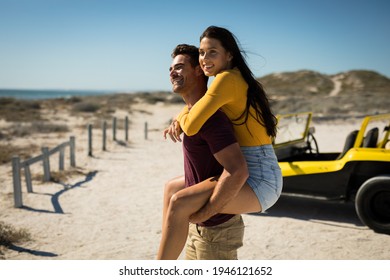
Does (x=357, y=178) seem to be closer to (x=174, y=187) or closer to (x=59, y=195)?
(x=174, y=187)

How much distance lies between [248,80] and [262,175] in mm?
553

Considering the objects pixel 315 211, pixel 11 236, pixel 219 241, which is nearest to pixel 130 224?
pixel 11 236

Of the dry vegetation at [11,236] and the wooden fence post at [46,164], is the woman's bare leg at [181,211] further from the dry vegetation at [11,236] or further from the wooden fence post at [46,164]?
the wooden fence post at [46,164]

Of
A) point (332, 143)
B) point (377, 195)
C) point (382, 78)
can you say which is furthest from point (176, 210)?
point (382, 78)

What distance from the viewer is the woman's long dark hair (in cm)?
210

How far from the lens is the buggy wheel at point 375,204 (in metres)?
4.68

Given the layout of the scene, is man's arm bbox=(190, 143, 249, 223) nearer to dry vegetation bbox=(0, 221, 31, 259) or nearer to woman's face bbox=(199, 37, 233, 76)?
woman's face bbox=(199, 37, 233, 76)

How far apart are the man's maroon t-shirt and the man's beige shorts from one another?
41mm

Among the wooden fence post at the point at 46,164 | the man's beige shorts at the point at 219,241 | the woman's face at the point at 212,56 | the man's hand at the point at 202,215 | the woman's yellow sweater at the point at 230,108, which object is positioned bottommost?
the wooden fence post at the point at 46,164

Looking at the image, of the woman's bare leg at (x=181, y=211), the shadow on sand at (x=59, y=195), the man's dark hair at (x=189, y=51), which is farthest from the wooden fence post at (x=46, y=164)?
the woman's bare leg at (x=181, y=211)

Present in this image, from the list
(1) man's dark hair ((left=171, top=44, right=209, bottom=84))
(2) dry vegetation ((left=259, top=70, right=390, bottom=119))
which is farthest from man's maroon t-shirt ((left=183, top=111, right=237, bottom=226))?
(2) dry vegetation ((left=259, top=70, right=390, bottom=119))

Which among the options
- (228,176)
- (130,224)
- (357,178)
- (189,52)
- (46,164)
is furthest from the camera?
(46,164)

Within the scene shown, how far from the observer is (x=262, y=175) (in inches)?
83.0

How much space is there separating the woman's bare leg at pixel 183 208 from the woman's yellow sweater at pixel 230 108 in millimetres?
293
